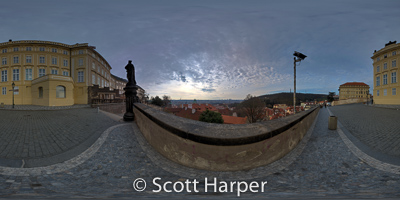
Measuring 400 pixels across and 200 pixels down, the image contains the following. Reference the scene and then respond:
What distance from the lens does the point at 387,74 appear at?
108ft

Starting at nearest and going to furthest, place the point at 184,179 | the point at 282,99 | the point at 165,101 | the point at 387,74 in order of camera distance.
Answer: the point at 184,179 < the point at 387,74 < the point at 165,101 < the point at 282,99

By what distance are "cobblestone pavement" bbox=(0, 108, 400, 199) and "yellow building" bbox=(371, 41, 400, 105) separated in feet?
144

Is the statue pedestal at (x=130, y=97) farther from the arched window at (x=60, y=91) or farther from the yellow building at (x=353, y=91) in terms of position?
the yellow building at (x=353, y=91)

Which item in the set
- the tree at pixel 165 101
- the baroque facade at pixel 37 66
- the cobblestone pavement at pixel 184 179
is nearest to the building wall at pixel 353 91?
the tree at pixel 165 101

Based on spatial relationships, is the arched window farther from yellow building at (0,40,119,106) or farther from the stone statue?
the stone statue

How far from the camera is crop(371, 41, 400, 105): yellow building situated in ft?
101

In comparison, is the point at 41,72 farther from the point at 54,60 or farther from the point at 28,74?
the point at 54,60

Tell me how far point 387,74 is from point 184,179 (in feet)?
164

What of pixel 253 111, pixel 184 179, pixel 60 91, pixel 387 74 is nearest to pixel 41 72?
pixel 60 91

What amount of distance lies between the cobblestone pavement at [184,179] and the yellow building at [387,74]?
43.8m

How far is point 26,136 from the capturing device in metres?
5.31

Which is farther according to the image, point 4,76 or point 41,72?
point 4,76

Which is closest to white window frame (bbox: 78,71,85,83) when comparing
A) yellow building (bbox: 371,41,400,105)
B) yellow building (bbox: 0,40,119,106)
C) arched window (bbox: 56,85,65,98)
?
yellow building (bbox: 0,40,119,106)

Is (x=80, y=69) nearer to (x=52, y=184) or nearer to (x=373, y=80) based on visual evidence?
(x=52, y=184)
